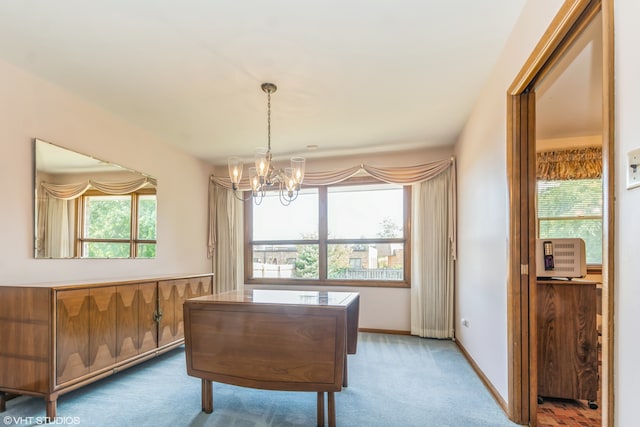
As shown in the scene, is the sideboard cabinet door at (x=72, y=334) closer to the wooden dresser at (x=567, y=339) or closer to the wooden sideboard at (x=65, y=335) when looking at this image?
the wooden sideboard at (x=65, y=335)

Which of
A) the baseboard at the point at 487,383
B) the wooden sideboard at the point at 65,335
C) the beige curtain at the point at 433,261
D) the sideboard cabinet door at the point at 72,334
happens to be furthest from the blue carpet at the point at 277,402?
the beige curtain at the point at 433,261

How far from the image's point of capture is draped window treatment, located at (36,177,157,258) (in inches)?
105

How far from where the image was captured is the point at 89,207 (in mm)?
3105

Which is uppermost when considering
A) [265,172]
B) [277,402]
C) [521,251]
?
[265,172]

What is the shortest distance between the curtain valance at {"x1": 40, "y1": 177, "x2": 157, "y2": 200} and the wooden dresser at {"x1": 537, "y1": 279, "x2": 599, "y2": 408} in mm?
3835

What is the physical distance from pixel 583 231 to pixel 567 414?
7.65ft

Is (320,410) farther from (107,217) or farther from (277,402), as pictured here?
(107,217)

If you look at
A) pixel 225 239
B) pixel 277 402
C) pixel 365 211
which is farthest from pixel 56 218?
pixel 365 211

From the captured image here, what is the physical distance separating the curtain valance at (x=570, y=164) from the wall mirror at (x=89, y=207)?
443 cm

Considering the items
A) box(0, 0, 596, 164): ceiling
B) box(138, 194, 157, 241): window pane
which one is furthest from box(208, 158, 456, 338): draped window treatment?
box(138, 194, 157, 241): window pane

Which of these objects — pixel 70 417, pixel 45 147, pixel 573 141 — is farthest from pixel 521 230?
pixel 45 147

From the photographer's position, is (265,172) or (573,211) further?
(573,211)

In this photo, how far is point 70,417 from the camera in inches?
88.7

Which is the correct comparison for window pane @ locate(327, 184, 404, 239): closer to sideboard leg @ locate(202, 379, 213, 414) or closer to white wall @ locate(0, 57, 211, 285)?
white wall @ locate(0, 57, 211, 285)
